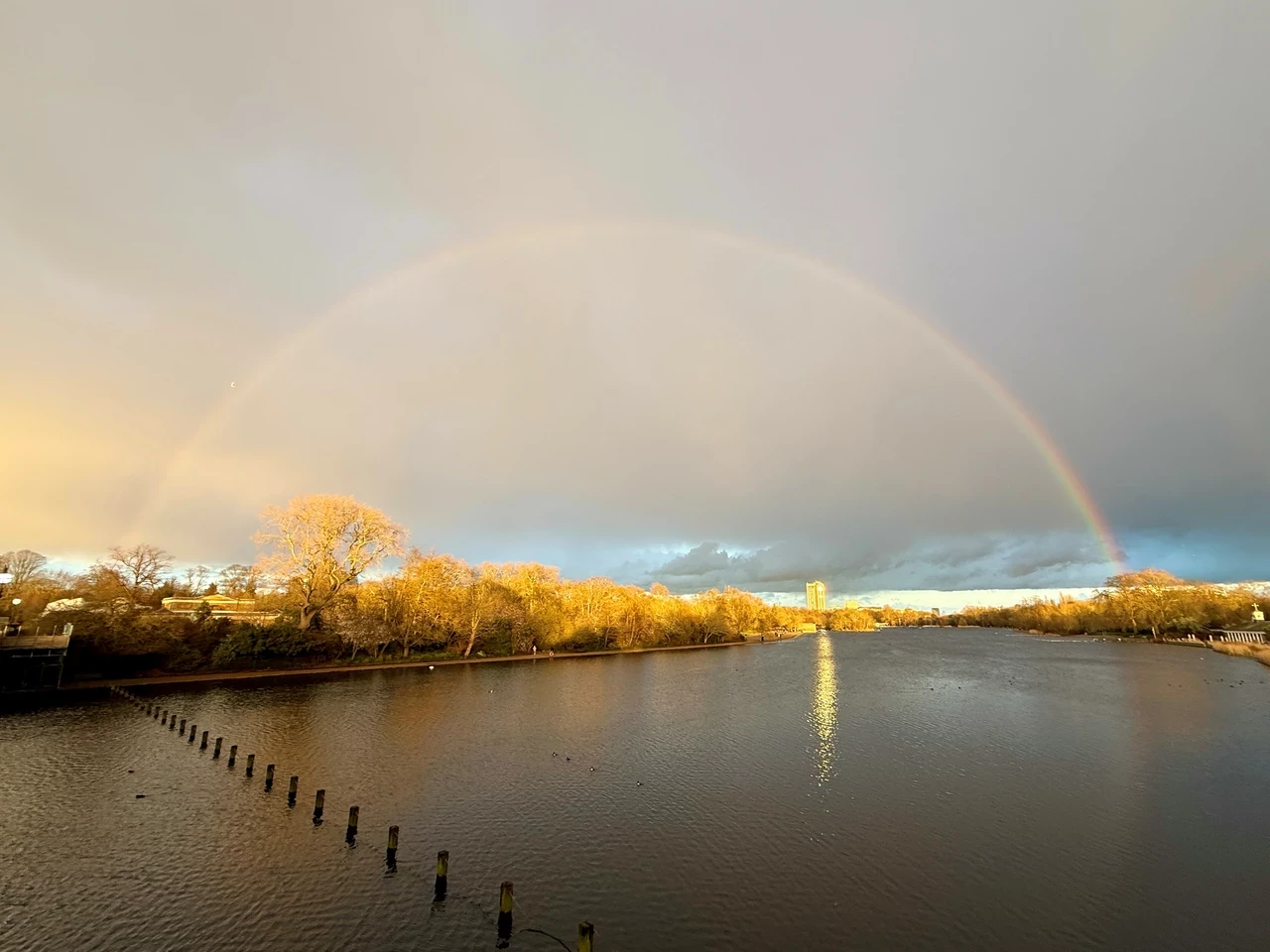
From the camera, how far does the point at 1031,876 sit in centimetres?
1819

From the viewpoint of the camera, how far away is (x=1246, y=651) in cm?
8944

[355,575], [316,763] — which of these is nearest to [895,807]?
[316,763]

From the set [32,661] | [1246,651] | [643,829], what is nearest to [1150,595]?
[1246,651]

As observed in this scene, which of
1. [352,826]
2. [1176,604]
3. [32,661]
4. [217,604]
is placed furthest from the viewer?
[1176,604]

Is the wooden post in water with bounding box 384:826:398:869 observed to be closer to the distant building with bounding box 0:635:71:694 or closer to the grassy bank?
the distant building with bounding box 0:635:71:694

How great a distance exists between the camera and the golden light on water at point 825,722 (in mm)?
31141

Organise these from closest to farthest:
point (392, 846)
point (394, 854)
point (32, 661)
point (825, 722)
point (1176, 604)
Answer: point (392, 846) < point (394, 854) < point (825, 722) < point (32, 661) < point (1176, 604)

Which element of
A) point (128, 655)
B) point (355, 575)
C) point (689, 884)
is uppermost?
point (355, 575)

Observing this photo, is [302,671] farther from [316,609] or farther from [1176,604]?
[1176,604]

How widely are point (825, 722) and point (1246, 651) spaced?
92918 mm

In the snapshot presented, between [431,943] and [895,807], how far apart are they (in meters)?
19.4

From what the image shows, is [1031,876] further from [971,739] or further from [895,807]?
[971,739]

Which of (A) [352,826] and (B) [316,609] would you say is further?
(B) [316,609]

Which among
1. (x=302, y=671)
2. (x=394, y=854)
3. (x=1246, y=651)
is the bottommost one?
(x=394, y=854)
